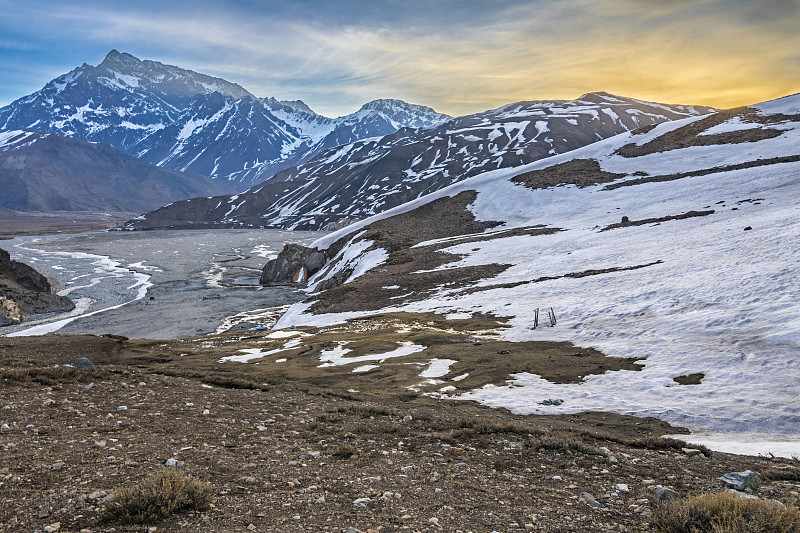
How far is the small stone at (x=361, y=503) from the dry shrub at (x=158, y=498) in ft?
7.88

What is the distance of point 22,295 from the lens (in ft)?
205

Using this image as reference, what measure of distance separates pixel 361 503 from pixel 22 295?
74.0 metres

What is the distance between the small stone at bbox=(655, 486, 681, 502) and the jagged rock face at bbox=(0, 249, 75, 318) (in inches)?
2783

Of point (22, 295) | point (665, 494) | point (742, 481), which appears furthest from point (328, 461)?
point (22, 295)

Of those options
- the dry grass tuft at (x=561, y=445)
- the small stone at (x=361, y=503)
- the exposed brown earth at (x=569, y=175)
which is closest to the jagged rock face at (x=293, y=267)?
the exposed brown earth at (x=569, y=175)

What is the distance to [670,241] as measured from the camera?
40.8m

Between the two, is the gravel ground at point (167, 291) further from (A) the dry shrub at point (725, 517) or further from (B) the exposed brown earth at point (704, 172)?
(B) the exposed brown earth at point (704, 172)

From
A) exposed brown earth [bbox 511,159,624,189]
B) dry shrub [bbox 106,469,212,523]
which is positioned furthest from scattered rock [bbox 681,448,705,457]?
exposed brown earth [bbox 511,159,624,189]

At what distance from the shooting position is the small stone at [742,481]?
28.8 feet

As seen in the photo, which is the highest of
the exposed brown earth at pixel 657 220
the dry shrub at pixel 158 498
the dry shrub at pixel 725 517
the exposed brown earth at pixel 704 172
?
the exposed brown earth at pixel 704 172

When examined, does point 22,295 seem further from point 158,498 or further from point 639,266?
point 639,266

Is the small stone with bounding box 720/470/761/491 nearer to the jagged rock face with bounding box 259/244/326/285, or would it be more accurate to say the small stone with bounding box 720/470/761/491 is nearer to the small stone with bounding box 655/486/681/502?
the small stone with bounding box 655/486/681/502

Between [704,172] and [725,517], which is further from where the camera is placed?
[704,172]

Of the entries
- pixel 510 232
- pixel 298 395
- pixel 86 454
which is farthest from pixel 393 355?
pixel 510 232
